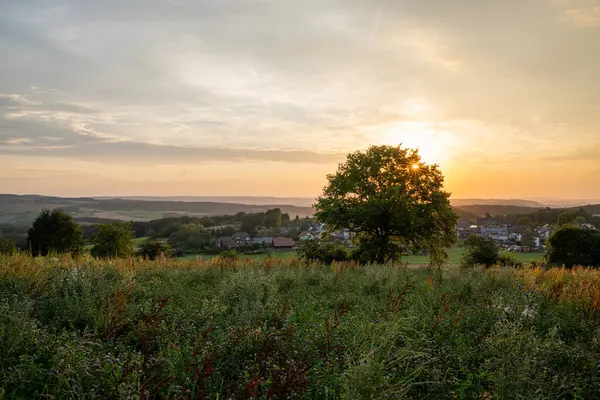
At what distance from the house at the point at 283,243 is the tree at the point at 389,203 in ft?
96.2

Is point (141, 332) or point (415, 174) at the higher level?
point (415, 174)

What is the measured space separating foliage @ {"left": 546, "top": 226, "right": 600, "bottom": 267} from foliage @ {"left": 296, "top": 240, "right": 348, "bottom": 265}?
63.9 feet

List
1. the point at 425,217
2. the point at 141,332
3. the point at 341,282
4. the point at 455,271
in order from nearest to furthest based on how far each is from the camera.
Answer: the point at 141,332 < the point at 341,282 < the point at 455,271 < the point at 425,217

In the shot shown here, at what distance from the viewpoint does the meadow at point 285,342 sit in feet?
12.0

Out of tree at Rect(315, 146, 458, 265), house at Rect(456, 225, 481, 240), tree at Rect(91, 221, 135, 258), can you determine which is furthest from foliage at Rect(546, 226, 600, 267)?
tree at Rect(91, 221, 135, 258)

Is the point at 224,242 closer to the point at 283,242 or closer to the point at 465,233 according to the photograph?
the point at 283,242

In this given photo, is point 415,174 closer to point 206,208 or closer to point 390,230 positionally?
point 390,230

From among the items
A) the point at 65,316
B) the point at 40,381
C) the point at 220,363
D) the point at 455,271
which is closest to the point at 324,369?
the point at 220,363

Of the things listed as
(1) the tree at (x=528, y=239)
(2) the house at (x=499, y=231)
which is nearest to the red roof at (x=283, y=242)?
→ (2) the house at (x=499, y=231)

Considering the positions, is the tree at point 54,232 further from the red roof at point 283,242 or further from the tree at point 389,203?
the tree at point 389,203

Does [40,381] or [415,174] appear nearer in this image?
[40,381]

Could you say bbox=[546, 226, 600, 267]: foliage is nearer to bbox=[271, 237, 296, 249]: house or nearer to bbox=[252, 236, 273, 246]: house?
bbox=[271, 237, 296, 249]: house

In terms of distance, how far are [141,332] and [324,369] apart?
8.31 feet

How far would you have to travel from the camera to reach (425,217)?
27719mm
